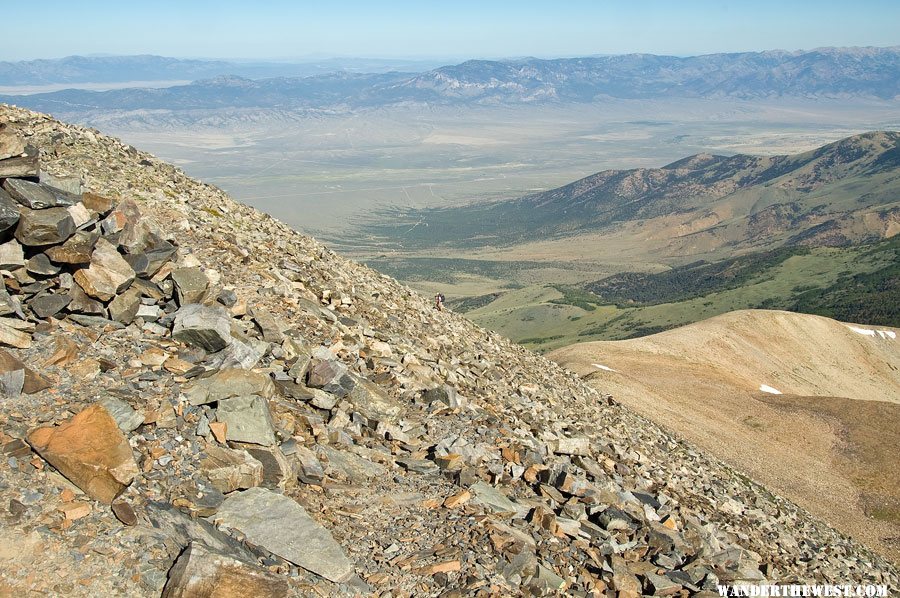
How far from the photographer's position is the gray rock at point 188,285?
16.4 metres

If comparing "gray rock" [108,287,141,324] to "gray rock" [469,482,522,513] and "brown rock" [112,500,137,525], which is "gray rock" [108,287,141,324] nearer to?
"brown rock" [112,500,137,525]

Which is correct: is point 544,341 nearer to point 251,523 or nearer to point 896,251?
point 896,251

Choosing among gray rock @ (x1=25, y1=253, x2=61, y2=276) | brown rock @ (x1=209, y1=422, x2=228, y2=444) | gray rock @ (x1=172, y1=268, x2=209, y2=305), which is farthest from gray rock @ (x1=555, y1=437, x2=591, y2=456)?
gray rock @ (x1=25, y1=253, x2=61, y2=276)

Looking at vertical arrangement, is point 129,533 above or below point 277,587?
above

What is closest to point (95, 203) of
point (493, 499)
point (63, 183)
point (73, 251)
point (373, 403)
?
point (63, 183)

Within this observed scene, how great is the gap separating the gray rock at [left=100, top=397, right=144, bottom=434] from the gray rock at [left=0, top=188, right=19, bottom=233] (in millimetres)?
4912

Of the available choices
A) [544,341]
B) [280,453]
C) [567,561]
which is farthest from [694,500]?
[544,341]

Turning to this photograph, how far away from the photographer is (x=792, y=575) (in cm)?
1731

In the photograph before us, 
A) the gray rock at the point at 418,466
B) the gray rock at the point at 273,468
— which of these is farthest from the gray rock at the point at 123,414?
the gray rock at the point at 418,466

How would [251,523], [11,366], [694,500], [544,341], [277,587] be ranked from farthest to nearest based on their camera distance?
[544,341] < [694,500] < [11,366] < [251,523] < [277,587]

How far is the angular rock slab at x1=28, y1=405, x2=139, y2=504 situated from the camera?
10.7 meters

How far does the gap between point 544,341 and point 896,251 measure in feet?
259

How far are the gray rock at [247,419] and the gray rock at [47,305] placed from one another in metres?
4.61

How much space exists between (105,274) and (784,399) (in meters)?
40.0
